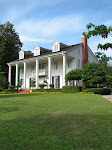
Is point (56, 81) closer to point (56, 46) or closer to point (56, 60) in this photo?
point (56, 60)

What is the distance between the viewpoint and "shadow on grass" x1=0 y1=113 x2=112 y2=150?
10.8 feet

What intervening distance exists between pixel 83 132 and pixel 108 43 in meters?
2.24

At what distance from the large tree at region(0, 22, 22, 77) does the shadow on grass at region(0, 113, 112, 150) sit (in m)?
34.9

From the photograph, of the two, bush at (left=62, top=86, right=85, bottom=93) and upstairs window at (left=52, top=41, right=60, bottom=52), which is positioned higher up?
upstairs window at (left=52, top=41, right=60, bottom=52)

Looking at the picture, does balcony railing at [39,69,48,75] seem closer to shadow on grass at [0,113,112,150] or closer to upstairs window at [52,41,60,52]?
upstairs window at [52,41,60,52]

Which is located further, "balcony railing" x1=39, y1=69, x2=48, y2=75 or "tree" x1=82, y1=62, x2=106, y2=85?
"balcony railing" x1=39, y1=69, x2=48, y2=75

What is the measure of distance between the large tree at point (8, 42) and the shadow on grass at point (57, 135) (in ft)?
115

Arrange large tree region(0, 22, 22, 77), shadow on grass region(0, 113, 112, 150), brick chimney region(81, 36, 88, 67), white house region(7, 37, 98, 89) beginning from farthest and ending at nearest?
large tree region(0, 22, 22, 77), brick chimney region(81, 36, 88, 67), white house region(7, 37, 98, 89), shadow on grass region(0, 113, 112, 150)

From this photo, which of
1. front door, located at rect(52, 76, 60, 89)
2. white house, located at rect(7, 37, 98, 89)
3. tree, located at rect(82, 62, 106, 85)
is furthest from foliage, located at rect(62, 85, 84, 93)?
front door, located at rect(52, 76, 60, 89)

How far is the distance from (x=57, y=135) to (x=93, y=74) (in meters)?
18.4

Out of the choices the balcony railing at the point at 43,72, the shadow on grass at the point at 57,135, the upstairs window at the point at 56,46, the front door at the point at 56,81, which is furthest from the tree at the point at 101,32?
the balcony railing at the point at 43,72

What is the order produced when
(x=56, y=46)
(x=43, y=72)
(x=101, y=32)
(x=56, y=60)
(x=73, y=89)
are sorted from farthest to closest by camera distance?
(x=43, y=72) < (x=56, y=60) < (x=56, y=46) < (x=73, y=89) < (x=101, y=32)

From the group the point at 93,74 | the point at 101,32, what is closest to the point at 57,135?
the point at 101,32

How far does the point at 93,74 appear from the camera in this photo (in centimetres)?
2156
